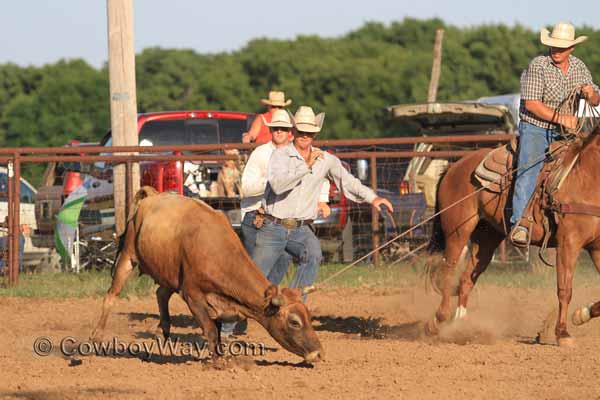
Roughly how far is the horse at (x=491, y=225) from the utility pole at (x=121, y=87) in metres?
4.44

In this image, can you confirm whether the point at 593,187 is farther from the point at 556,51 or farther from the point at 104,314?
the point at 104,314

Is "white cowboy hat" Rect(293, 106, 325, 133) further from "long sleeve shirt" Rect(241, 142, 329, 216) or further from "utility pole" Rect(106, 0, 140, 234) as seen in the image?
"utility pole" Rect(106, 0, 140, 234)

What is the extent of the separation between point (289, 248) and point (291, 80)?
1330 inches

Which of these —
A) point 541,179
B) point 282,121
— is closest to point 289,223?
point 282,121

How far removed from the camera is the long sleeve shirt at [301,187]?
8.40m

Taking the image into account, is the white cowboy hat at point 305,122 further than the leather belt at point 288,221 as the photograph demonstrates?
No

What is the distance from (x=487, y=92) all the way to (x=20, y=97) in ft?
59.0

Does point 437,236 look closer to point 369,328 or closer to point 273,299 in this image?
point 369,328

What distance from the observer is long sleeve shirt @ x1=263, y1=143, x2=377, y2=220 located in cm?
840

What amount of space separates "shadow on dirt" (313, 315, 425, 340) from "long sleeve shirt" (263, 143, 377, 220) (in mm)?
1543

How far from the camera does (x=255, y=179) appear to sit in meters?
9.03

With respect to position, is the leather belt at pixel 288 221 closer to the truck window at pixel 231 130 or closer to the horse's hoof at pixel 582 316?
the horse's hoof at pixel 582 316

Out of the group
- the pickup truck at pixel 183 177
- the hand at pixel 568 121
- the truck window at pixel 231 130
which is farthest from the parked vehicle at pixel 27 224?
the hand at pixel 568 121

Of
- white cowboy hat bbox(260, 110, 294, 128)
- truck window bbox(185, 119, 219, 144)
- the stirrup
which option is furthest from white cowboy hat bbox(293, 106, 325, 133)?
truck window bbox(185, 119, 219, 144)
